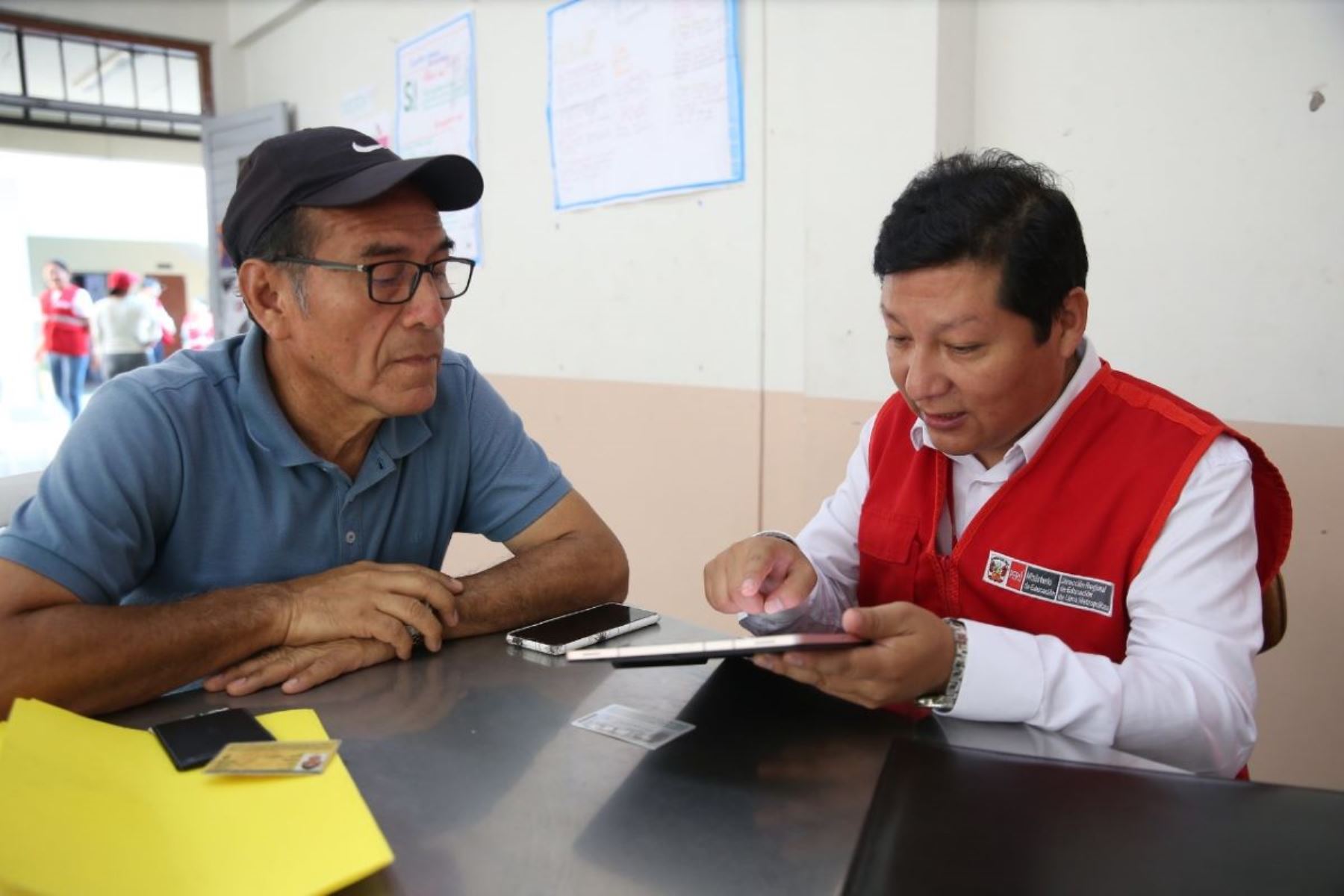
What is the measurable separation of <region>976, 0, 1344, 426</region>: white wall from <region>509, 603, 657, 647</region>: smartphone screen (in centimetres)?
138

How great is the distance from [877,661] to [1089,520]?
464 millimetres

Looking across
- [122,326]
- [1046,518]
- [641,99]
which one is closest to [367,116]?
[641,99]

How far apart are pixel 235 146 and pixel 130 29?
2.82 feet

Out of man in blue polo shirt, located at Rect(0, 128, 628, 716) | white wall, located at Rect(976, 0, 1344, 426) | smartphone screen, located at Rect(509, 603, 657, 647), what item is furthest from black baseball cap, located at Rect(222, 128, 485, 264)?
white wall, located at Rect(976, 0, 1344, 426)

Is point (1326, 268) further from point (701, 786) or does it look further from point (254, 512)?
point (254, 512)

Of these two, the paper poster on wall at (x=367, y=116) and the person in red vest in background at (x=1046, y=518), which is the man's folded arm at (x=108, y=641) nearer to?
the person in red vest in background at (x=1046, y=518)

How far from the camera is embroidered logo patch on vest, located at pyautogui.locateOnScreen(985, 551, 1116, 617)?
123 centimetres

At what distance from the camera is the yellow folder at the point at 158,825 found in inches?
27.4

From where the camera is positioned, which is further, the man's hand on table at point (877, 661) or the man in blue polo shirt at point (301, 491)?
the man in blue polo shirt at point (301, 491)

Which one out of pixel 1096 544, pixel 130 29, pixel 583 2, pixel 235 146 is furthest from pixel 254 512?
pixel 130 29

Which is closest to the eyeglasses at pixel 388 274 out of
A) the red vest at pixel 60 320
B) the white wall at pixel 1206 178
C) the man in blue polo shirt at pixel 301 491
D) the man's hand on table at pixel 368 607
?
the man in blue polo shirt at pixel 301 491

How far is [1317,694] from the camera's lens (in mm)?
1921

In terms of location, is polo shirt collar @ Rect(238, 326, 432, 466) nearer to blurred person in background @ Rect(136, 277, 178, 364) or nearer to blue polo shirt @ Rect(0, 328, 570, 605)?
blue polo shirt @ Rect(0, 328, 570, 605)

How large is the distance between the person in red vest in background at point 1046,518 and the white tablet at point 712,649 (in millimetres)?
140
